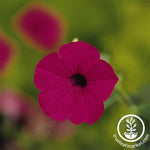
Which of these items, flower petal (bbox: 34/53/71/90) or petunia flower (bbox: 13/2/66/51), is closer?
flower petal (bbox: 34/53/71/90)

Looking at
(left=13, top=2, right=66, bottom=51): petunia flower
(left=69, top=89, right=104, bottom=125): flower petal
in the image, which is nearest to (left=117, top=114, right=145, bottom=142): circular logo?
(left=69, top=89, right=104, bottom=125): flower petal

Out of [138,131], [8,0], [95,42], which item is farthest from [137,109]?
[8,0]

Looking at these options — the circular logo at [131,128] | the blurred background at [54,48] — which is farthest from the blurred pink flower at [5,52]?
the circular logo at [131,128]

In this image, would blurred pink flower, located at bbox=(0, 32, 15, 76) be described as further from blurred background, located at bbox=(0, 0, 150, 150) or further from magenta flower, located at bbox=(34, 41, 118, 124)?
magenta flower, located at bbox=(34, 41, 118, 124)

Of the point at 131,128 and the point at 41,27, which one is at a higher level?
the point at 41,27

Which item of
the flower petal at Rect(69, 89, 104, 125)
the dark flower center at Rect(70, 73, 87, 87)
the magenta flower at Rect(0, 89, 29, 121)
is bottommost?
the magenta flower at Rect(0, 89, 29, 121)

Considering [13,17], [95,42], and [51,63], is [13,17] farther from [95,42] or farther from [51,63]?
[51,63]

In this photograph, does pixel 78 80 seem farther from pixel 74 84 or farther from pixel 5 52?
pixel 5 52

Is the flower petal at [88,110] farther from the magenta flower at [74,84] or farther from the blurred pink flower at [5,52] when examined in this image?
the blurred pink flower at [5,52]

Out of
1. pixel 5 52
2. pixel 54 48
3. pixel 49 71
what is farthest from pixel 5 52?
pixel 49 71
